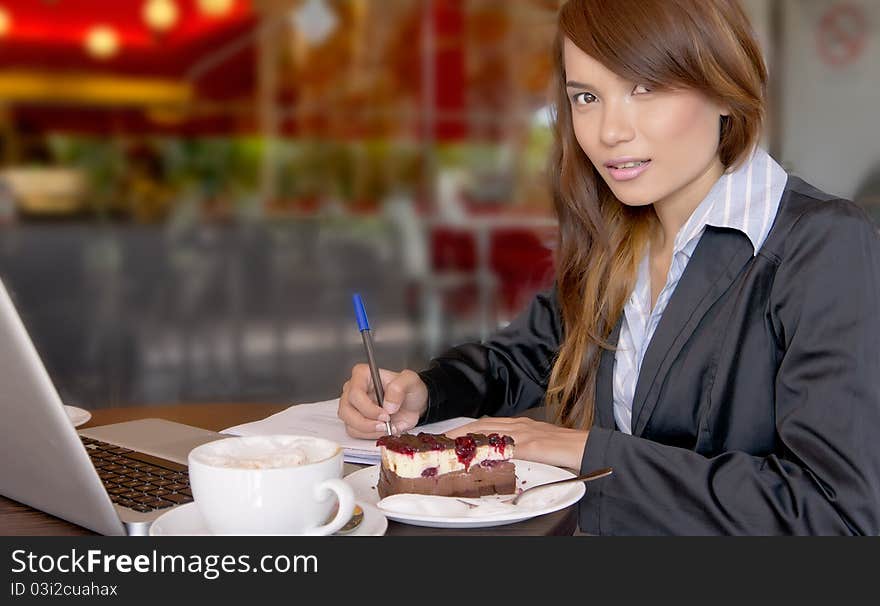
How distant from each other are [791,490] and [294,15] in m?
7.57

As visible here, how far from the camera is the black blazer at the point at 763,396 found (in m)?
1.11

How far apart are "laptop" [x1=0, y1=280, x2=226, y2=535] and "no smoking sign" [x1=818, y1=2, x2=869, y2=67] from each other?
356 cm

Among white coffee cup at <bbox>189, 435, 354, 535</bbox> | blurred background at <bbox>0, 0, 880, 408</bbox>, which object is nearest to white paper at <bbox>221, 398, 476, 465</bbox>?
white coffee cup at <bbox>189, 435, 354, 535</bbox>

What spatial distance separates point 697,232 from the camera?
1.35m

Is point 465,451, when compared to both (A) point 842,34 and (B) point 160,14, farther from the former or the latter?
(B) point 160,14

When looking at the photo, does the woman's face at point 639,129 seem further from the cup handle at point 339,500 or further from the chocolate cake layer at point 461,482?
the cup handle at point 339,500

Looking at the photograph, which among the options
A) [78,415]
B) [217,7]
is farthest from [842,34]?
[217,7]

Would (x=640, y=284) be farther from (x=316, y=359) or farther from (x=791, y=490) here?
(x=316, y=359)

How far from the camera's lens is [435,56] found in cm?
718

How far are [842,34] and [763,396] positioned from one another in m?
3.24

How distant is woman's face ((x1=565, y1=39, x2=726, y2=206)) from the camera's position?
1305 millimetres

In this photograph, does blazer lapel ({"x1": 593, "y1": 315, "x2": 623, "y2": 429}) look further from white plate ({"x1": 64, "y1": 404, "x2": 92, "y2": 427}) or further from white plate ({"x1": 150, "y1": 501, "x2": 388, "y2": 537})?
white plate ({"x1": 64, "y1": 404, "x2": 92, "y2": 427})

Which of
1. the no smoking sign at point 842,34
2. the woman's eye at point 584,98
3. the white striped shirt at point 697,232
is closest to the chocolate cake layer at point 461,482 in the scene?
the white striped shirt at point 697,232

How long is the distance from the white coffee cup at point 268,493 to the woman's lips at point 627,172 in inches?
26.0
